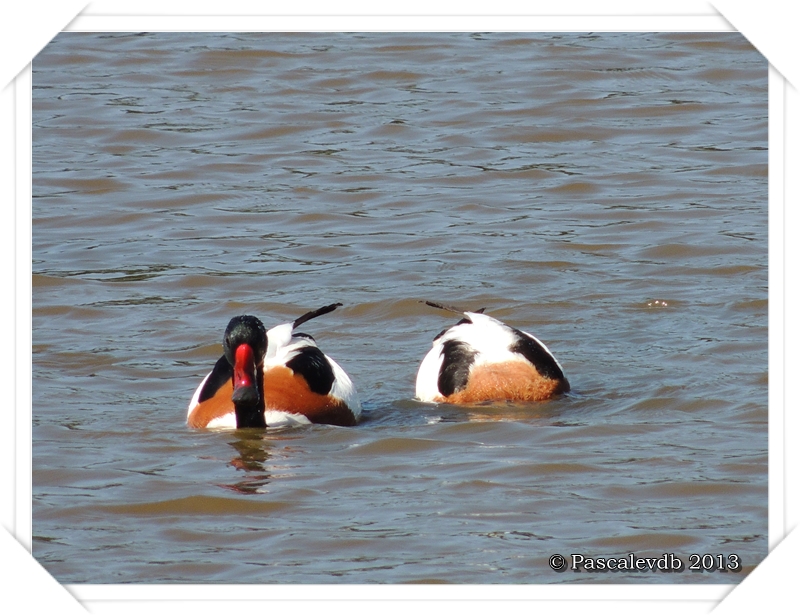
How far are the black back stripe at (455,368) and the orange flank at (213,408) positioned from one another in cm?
150

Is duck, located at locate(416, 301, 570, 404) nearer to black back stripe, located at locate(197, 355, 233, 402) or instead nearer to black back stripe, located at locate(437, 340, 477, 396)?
black back stripe, located at locate(437, 340, 477, 396)

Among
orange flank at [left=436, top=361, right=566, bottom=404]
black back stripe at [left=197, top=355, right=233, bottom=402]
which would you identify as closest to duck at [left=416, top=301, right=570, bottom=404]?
orange flank at [left=436, top=361, right=566, bottom=404]

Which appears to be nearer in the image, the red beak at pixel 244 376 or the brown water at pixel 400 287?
the brown water at pixel 400 287

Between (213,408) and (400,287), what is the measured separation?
9.85 feet

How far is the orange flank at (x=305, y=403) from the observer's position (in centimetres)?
878

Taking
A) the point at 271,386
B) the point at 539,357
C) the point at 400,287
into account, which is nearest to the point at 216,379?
the point at 271,386

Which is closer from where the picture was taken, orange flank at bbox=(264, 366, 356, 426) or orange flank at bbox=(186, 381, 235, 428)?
orange flank at bbox=(186, 381, 235, 428)

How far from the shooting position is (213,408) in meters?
8.65

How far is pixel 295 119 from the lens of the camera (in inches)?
578

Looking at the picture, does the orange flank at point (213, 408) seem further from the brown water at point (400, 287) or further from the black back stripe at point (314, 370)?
the black back stripe at point (314, 370)

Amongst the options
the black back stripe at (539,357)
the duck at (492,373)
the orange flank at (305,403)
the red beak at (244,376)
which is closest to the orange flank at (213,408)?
the orange flank at (305,403)

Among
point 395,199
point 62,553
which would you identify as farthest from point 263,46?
point 62,553

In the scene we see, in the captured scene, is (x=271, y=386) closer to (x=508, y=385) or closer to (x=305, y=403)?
(x=305, y=403)

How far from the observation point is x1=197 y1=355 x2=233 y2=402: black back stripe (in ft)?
28.6
